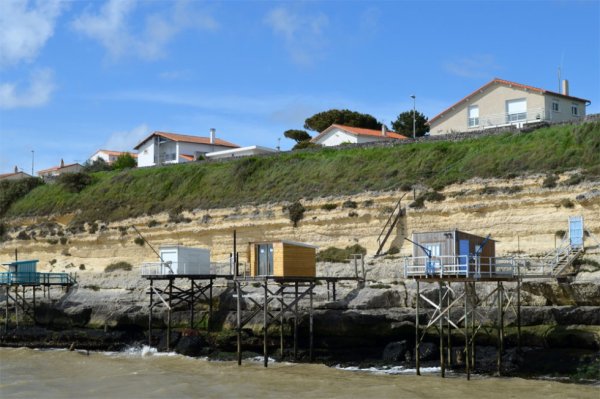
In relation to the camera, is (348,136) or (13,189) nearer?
(348,136)

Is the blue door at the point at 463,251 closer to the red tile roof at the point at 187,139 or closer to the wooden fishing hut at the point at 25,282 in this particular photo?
the wooden fishing hut at the point at 25,282

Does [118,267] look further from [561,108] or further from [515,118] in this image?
[561,108]

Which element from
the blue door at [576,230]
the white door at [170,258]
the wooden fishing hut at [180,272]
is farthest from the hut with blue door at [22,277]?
the blue door at [576,230]

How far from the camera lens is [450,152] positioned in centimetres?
4903

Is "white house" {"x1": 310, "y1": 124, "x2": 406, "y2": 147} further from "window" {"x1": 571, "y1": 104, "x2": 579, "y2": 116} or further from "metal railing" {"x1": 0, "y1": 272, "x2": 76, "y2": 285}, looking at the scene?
"metal railing" {"x1": 0, "y1": 272, "x2": 76, "y2": 285}

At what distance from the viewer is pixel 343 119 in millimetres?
80125

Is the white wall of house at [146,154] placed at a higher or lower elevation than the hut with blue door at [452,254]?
higher

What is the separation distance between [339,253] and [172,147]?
3702cm

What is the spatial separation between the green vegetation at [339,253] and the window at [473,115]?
18.7m

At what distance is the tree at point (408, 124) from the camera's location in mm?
81250

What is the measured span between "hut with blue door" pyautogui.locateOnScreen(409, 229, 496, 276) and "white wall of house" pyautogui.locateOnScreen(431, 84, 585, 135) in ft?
91.4

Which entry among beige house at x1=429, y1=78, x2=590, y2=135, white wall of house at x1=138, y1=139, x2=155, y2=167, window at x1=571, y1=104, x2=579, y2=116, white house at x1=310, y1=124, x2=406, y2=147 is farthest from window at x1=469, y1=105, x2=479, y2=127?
white wall of house at x1=138, y1=139, x2=155, y2=167

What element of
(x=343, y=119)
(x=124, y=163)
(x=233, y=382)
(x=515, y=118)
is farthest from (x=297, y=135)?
(x=233, y=382)

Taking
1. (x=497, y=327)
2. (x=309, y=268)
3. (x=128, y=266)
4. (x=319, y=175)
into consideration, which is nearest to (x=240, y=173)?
(x=319, y=175)
